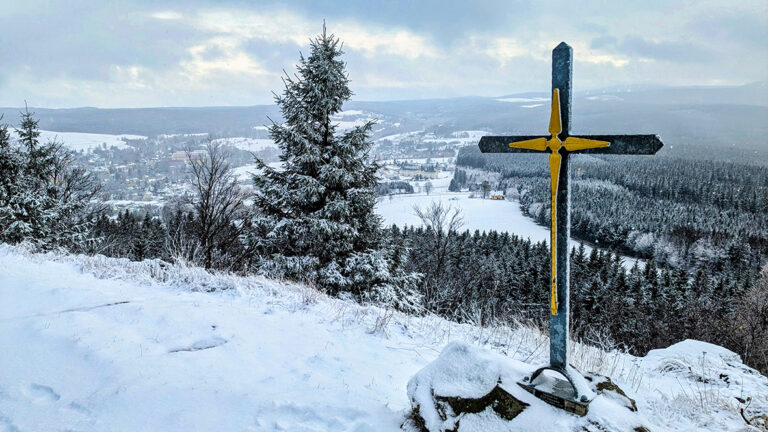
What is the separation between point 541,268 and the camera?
134ft

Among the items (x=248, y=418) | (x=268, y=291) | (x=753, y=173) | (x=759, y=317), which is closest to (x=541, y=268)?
(x=759, y=317)

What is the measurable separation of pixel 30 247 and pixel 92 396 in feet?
32.2

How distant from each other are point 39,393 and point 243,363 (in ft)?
4.60

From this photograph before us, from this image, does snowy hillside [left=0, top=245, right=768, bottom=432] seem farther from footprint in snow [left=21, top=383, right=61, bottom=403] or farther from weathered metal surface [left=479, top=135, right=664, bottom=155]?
weathered metal surface [left=479, top=135, right=664, bottom=155]

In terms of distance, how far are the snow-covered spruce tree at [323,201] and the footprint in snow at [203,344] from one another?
20.0 feet

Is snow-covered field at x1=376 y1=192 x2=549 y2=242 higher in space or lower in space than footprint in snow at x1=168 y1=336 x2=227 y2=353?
lower

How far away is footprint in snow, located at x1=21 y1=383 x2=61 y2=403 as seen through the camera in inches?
103

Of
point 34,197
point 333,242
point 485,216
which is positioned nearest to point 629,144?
point 333,242

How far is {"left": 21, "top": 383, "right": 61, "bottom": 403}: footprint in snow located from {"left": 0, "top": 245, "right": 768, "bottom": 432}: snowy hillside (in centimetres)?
1

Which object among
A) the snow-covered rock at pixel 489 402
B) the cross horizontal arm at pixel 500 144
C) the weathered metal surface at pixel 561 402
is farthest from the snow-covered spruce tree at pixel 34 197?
the weathered metal surface at pixel 561 402

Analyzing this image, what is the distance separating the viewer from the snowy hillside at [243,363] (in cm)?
257

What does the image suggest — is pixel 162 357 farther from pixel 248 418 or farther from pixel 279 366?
pixel 248 418

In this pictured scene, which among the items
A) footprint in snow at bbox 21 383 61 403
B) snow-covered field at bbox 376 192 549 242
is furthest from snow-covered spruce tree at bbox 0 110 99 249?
snow-covered field at bbox 376 192 549 242

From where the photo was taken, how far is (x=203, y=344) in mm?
3602
